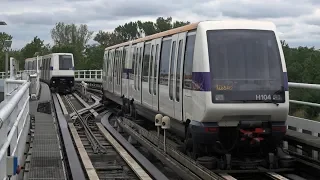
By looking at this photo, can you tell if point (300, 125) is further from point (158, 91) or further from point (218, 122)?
point (158, 91)

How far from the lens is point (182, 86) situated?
9.98 metres

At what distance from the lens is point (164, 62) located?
468 inches

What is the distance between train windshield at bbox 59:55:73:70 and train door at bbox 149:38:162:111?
23936 millimetres

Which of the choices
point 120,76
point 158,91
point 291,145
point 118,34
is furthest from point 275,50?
point 118,34

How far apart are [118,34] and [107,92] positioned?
267ft

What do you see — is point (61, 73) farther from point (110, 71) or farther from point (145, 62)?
point (145, 62)

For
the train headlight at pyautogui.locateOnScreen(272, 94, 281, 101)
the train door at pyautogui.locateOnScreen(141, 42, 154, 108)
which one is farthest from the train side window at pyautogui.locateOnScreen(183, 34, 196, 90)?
the train door at pyautogui.locateOnScreen(141, 42, 154, 108)

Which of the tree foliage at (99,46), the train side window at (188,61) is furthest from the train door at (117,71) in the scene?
the tree foliage at (99,46)

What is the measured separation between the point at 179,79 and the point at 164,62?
68.0 inches

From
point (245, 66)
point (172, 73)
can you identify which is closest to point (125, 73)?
point (172, 73)

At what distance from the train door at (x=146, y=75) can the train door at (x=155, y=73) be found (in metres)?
0.40

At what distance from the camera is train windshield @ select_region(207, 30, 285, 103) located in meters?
8.78

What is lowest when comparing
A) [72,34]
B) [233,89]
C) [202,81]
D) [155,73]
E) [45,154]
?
[45,154]

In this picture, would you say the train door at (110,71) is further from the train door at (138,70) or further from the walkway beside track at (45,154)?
the walkway beside track at (45,154)
